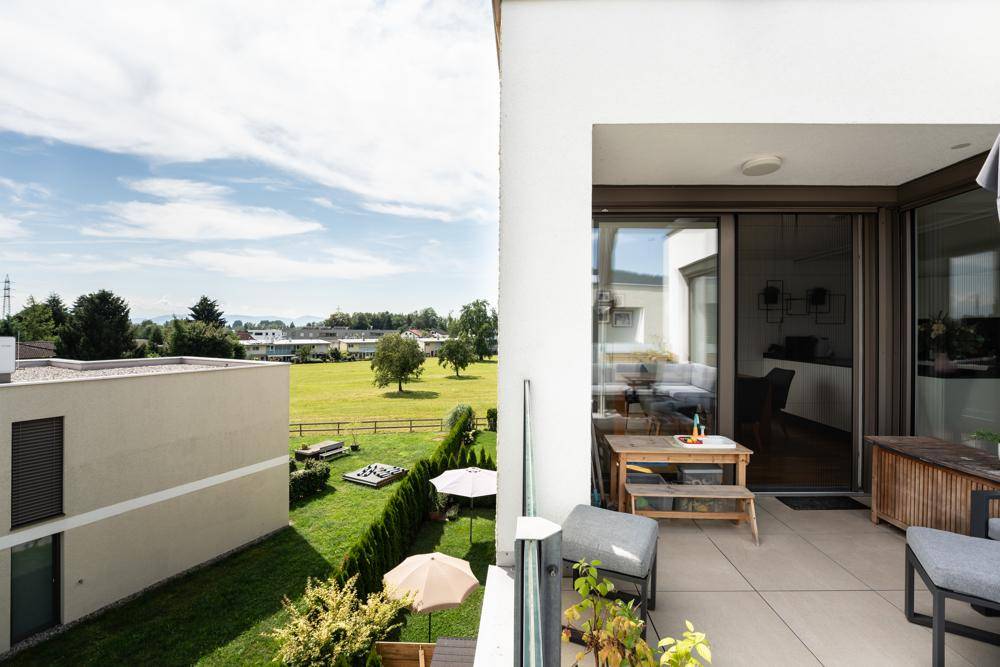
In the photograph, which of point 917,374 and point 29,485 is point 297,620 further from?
point 917,374

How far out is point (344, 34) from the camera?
47.4 metres

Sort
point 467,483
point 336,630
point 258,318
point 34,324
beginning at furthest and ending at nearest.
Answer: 1. point 258,318
2. point 34,324
3. point 467,483
4. point 336,630

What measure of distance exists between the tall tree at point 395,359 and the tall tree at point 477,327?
9.25m

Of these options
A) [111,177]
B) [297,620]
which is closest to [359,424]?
[297,620]

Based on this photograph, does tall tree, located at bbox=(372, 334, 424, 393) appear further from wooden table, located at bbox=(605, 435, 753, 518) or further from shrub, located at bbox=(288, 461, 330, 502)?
wooden table, located at bbox=(605, 435, 753, 518)

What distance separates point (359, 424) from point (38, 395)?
86.8 feet

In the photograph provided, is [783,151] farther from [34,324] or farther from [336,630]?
[34,324]

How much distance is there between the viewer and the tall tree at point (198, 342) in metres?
45.7

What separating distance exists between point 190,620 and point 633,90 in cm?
1584

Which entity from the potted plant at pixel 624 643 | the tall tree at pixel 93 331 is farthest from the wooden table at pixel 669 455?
the tall tree at pixel 93 331

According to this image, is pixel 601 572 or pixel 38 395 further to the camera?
pixel 38 395

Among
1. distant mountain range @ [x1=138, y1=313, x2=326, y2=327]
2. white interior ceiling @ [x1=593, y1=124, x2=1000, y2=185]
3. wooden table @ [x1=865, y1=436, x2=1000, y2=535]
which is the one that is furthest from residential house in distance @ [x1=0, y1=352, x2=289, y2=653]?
distant mountain range @ [x1=138, y1=313, x2=326, y2=327]

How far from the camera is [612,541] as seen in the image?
202 centimetres

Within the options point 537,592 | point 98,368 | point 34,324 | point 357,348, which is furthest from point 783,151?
point 357,348
